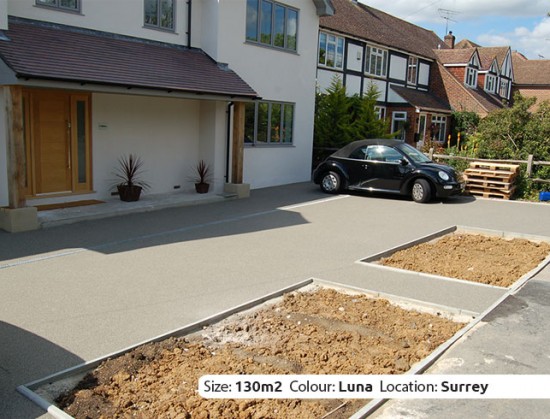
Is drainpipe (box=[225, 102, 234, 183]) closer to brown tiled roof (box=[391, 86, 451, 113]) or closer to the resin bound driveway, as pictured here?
the resin bound driveway

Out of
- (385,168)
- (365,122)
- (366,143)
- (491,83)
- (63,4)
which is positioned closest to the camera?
(63,4)

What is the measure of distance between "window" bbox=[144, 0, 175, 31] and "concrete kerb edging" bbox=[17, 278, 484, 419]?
30.7ft

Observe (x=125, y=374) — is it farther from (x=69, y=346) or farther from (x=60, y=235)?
(x=60, y=235)

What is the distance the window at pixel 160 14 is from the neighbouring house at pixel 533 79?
41.9 metres

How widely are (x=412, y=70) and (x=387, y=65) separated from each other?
392 cm

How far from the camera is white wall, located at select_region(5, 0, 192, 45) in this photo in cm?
1125

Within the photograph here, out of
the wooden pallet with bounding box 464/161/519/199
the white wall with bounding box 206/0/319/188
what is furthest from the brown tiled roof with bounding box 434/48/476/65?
the wooden pallet with bounding box 464/161/519/199

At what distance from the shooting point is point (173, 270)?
7648 millimetres

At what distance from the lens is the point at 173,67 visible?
516 inches

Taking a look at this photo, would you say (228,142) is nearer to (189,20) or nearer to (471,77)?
(189,20)

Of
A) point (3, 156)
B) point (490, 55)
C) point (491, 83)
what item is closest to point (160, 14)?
point (3, 156)

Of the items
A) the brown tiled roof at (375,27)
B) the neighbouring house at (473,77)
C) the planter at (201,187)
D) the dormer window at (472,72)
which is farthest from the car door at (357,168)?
the dormer window at (472,72)

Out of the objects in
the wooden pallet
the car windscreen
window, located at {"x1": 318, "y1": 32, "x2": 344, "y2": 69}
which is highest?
window, located at {"x1": 318, "y1": 32, "x2": 344, "y2": 69}

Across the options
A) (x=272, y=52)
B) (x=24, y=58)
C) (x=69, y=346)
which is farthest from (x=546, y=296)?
(x=272, y=52)
